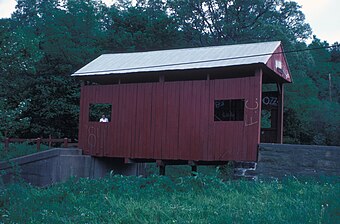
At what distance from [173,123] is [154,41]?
16130 millimetres

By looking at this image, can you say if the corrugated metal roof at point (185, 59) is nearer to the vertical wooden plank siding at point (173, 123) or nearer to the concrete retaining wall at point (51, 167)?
the vertical wooden plank siding at point (173, 123)

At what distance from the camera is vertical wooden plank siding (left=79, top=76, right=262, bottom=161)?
13.6 m

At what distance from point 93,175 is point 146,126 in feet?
9.35

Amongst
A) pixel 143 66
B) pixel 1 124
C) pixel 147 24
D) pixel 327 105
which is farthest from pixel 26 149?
pixel 327 105

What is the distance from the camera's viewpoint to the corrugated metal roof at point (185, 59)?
14.1 meters

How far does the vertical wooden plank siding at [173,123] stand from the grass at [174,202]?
9.64 ft

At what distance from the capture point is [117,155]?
16.1 m

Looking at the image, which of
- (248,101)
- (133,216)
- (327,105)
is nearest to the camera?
(133,216)

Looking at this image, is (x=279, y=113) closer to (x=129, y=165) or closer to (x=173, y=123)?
→ (x=173, y=123)

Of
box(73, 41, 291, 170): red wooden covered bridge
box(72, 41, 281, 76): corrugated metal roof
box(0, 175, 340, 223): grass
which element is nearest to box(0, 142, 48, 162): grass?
box(73, 41, 291, 170): red wooden covered bridge

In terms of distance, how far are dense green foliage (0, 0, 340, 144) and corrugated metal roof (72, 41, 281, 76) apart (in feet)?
29.3

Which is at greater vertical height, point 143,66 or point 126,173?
point 143,66

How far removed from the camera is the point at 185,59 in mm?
15656

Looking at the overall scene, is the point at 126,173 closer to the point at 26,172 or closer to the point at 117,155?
the point at 117,155
